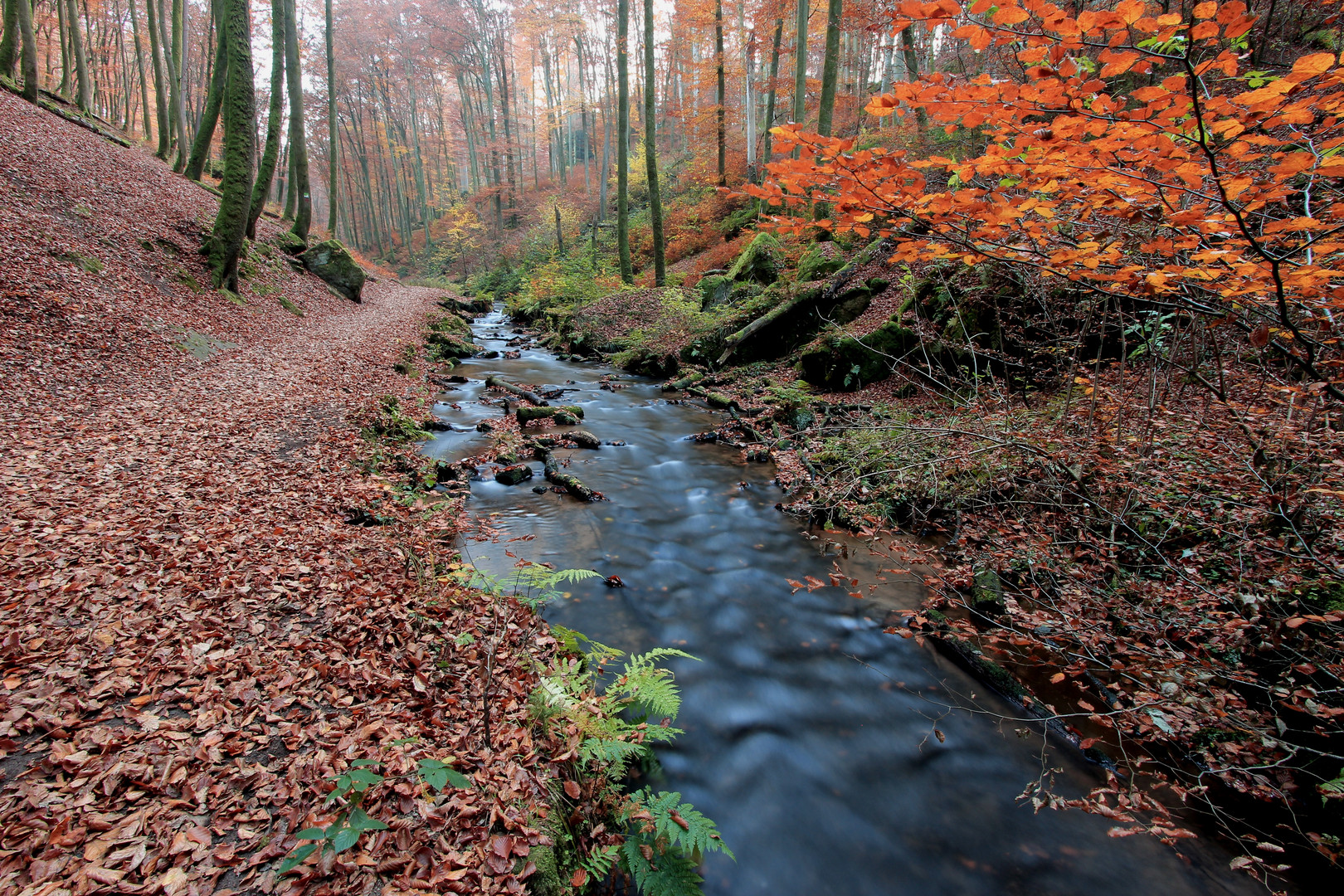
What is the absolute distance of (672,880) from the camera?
8.82 ft

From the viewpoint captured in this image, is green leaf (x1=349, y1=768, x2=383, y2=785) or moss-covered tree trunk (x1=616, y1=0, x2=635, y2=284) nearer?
green leaf (x1=349, y1=768, x2=383, y2=785)

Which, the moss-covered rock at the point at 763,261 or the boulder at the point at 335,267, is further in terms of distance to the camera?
the boulder at the point at 335,267

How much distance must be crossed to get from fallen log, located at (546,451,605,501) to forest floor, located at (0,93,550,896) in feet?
6.10

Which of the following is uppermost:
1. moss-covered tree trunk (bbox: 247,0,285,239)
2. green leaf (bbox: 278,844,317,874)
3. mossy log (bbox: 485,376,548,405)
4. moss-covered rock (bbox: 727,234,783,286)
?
moss-covered tree trunk (bbox: 247,0,285,239)

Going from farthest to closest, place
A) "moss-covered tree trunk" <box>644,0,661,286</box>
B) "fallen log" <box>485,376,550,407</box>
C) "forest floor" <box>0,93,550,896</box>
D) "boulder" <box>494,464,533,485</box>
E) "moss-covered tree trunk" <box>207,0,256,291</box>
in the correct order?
1. "moss-covered tree trunk" <box>644,0,661,286</box>
2. "fallen log" <box>485,376,550,407</box>
3. "moss-covered tree trunk" <box>207,0,256,291</box>
4. "boulder" <box>494,464,533,485</box>
5. "forest floor" <box>0,93,550,896</box>

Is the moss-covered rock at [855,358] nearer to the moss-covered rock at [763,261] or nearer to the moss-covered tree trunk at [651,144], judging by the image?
the moss-covered rock at [763,261]

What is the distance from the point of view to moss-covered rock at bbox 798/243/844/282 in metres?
12.7

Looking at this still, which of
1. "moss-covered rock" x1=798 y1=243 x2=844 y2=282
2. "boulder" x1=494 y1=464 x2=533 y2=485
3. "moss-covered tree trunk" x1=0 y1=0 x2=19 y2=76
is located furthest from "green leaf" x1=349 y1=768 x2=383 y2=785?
"moss-covered tree trunk" x1=0 y1=0 x2=19 y2=76

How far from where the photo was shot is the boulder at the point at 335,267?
702 inches

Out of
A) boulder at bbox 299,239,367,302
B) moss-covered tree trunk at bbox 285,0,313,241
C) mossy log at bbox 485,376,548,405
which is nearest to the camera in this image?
mossy log at bbox 485,376,548,405

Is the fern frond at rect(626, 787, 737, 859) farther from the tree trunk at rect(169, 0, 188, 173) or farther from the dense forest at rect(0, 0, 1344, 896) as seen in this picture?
the tree trunk at rect(169, 0, 188, 173)

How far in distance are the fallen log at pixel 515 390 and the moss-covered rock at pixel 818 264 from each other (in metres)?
6.66

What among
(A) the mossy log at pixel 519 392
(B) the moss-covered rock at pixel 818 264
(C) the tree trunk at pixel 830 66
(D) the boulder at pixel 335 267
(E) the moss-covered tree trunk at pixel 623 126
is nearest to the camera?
(A) the mossy log at pixel 519 392

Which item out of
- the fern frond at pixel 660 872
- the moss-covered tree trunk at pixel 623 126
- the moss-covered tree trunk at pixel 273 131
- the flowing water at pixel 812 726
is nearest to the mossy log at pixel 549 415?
the flowing water at pixel 812 726
